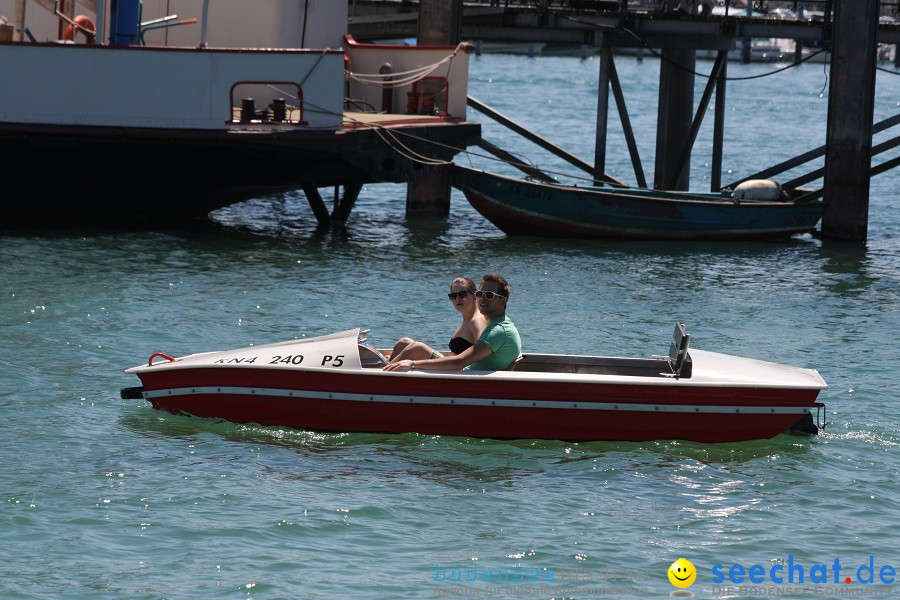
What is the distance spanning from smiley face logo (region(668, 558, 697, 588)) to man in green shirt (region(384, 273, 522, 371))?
2477 mm

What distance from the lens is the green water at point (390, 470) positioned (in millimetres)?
8250

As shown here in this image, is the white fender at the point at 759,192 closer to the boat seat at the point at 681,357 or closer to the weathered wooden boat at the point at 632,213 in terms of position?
the weathered wooden boat at the point at 632,213

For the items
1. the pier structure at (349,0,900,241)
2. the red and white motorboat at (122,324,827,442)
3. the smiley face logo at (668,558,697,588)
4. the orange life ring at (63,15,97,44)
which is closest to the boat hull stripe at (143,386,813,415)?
the red and white motorboat at (122,324,827,442)

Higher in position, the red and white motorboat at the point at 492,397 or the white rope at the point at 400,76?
the white rope at the point at 400,76

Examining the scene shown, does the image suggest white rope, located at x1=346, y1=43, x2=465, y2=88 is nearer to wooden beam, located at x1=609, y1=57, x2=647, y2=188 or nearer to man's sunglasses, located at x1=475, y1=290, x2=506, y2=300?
wooden beam, located at x1=609, y1=57, x2=647, y2=188

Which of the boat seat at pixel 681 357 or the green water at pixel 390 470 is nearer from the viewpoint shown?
the green water at pixel 390 470

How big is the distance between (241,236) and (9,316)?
251 inches

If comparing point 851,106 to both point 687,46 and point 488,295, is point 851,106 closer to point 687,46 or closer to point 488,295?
point 687,46

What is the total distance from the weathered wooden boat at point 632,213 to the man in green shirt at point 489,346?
35.0ft

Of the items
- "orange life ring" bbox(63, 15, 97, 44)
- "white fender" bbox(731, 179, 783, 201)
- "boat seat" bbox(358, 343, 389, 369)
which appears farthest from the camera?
"white fender" bbox(731, 179, 783, 201)

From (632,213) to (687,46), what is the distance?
466 centimetres

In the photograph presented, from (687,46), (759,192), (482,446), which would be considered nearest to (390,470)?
(482,446)

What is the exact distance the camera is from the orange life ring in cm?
1917

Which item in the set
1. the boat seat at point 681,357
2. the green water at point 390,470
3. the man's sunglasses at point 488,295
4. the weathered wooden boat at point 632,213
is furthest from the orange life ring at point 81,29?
the boat seat at point 681,357
